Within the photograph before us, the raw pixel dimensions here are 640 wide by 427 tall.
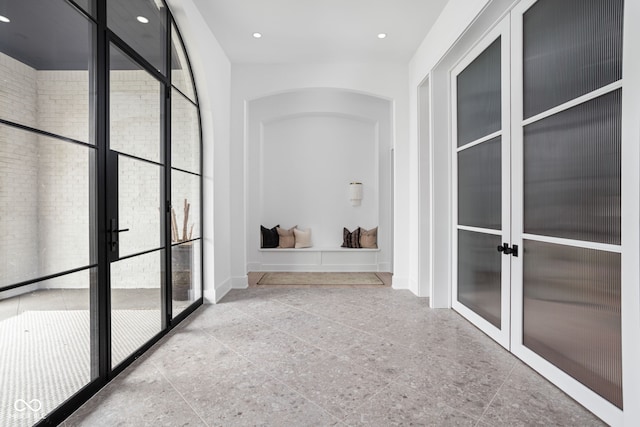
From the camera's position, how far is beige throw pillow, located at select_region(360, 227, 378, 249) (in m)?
6.09

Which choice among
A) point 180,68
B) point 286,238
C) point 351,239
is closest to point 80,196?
point 180,68

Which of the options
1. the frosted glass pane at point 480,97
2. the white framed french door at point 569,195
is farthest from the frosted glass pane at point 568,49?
the frosted glass pane at point 480,97

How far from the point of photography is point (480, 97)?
3.04 m

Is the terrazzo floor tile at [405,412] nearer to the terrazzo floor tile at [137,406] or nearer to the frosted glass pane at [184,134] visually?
the terrazzo floor tile at [137,406]

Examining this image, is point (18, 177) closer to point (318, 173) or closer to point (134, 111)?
point (134, 111)

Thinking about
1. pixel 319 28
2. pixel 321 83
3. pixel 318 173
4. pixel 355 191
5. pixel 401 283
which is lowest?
pixel 401 283

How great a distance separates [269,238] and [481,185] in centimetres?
391

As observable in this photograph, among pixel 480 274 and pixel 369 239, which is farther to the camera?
pixel 369 239

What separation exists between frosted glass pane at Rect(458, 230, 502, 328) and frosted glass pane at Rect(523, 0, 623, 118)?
1.12 metres

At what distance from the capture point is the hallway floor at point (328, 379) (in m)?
1.80

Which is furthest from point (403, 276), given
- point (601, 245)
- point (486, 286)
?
point (601, 245)

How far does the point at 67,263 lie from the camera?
73.0 inches

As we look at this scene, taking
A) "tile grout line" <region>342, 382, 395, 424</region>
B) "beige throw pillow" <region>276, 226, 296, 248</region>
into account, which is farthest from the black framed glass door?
"beige throw pillow" <region>276, 226, 296, 248</region>

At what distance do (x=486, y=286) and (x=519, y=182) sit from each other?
99cm
